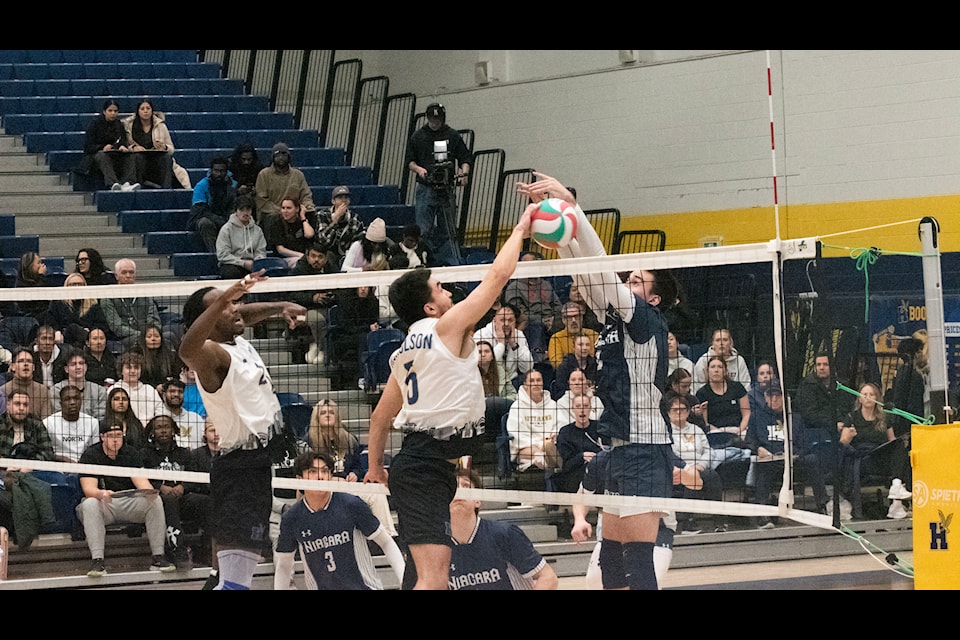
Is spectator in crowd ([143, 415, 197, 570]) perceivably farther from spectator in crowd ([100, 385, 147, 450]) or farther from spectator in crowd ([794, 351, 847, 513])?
spectator in crowd ([794, 351, 847, 513])

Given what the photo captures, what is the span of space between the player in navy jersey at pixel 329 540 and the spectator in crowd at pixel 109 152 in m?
7.86

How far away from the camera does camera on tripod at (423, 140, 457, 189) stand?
48.7 feet

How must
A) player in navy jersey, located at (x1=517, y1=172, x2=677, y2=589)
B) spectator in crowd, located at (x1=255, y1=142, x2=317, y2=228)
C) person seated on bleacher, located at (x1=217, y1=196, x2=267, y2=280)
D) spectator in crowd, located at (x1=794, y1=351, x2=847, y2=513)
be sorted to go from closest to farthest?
1. player in navy jersey, located at (x1=517, y1=172, x2=677, y2=589)
2. spectator in crowd, located at (x1=794, y1=351, x2=847, y2=513)
3. person seated on bleacher, located at (x1=217, y1=196, x2=267, y2=280)
4. spectator in crowd, located at (x1=255, y1=142, x2=317, y2=228)

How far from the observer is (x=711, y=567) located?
10156 millimetres

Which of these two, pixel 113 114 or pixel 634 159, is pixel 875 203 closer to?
pixel 634 159

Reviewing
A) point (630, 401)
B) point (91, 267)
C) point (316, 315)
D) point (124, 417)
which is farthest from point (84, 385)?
point (630, 401)

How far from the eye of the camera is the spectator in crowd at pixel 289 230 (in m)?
14.0

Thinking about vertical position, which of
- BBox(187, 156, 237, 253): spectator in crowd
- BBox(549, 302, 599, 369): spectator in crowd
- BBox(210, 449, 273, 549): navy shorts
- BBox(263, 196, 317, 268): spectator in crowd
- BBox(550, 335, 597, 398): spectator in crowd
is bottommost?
BBox(210, 449, 273, 549): navy shorts

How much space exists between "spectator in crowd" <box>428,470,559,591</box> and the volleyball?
1747 millimetres

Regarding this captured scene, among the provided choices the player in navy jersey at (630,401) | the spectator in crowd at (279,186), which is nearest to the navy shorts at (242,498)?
the player in navy jersey at (630,401)

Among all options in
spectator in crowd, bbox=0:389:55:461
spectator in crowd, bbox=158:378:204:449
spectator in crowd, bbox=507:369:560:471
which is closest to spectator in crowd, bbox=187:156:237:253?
spectator in crowd, bbox=0:389:55:461

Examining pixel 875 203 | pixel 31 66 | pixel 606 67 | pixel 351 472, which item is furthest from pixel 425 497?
pixel 31 66

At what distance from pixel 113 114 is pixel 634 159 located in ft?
20.5

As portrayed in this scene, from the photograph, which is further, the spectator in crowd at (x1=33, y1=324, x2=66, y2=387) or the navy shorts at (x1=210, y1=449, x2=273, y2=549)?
the spectator in crowd at (x1=33, y1=324, x2=66, y2=387)
